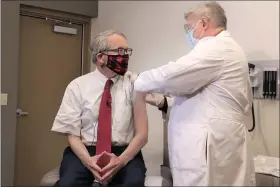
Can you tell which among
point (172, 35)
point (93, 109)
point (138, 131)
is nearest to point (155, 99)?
point (138, 131)

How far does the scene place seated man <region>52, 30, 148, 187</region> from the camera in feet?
5.01

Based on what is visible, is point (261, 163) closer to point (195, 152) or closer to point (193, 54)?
point (195, 152)

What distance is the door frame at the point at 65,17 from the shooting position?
271 cm

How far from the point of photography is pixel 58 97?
2.70 metres

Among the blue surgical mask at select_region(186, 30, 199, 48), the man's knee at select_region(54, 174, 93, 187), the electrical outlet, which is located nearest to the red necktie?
the man's knee at select_region(54, 174, 93, 187)

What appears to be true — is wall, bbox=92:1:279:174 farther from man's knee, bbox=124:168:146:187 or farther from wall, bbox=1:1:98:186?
wall, bbox=1:1:98:186

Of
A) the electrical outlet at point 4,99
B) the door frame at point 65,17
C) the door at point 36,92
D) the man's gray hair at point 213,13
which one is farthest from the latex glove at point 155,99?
the electrical outlet at point 4,99

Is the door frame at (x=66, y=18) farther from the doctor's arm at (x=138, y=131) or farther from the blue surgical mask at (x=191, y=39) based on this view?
the blue surgical mask at (x=191, y=39)

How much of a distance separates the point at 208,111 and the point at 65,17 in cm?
197

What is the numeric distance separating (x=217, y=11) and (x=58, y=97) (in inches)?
66.0

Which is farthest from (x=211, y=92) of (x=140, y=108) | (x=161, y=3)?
(x=161, y=3)

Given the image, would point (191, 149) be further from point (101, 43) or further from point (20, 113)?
point (20, 113)

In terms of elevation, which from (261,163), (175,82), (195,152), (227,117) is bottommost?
(261,163)

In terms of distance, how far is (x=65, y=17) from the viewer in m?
2.92
